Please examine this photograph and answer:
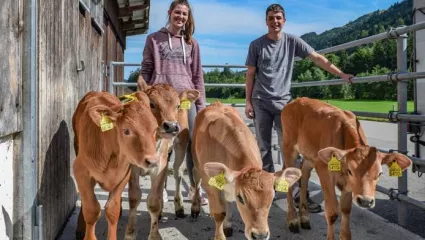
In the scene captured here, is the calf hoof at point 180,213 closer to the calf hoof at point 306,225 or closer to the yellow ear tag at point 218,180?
the calf hoof at point 306,225

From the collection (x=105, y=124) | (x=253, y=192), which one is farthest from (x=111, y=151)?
(x=253, y=192)

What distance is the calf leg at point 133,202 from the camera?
3.84 meters

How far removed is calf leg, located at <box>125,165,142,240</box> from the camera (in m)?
3.84

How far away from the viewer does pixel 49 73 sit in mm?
3486

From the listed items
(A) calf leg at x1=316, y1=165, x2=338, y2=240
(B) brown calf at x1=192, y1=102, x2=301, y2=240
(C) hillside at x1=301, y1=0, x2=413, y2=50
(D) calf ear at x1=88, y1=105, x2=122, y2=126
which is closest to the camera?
(B) brown calf at x1=192, y1=102, x2=301, y2=240

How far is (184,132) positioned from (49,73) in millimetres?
1863

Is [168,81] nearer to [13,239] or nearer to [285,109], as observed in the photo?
[285,109]

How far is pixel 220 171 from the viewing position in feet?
10.7

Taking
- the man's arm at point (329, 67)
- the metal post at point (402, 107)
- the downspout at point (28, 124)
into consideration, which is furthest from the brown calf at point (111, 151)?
the metal post at point (402, 107)

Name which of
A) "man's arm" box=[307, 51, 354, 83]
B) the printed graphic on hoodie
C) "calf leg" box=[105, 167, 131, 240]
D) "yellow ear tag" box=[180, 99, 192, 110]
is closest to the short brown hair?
"man's arm" box=[307, 51, 354, 83]

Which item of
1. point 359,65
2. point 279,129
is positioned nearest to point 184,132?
point 279,129

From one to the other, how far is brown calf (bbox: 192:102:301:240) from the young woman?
0.53 meters

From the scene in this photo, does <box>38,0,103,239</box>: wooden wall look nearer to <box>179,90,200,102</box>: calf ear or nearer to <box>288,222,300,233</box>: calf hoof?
<box>179,90,200,102</box>: calf ear

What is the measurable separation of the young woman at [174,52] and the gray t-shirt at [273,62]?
76 centimetres
